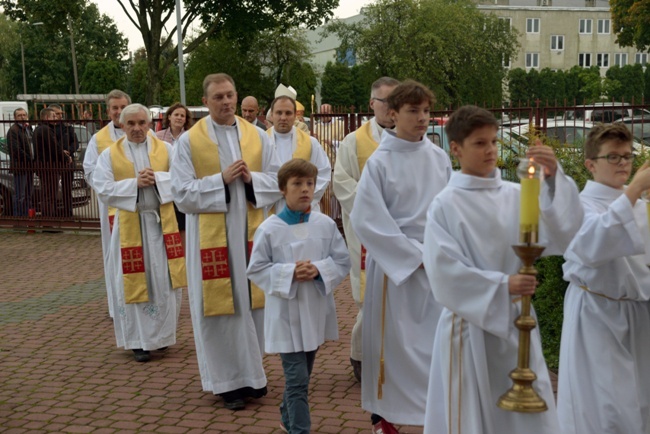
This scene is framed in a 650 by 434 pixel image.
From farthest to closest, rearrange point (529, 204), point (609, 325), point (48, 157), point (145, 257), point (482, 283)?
point (48, 157) → point (145, 257) → point (609, 325) → point (482, 283) → point (529, 204)

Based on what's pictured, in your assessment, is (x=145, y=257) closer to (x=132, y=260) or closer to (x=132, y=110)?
(x=132, y=260)

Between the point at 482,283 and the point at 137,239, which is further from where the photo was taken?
the point at 137,239

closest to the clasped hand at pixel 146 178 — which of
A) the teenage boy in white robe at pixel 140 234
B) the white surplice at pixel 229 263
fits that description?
the teenage boy in white robe at pixel 140 234

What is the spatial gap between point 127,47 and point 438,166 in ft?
259

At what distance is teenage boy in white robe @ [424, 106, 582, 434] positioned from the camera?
3.91 meters

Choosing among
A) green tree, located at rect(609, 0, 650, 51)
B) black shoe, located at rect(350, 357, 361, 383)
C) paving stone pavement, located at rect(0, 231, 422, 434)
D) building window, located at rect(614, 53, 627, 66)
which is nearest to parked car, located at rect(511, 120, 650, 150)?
paving stone pavement, located at rect(0, 231, 422, 434)

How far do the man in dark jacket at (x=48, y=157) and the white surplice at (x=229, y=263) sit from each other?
34.3 ft

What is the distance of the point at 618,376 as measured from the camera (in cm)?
458

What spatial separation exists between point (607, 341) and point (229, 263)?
2980 millimetres

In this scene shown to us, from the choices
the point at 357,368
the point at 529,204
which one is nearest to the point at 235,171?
the point at 357,368

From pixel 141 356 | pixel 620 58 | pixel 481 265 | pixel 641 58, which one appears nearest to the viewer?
pixel 481 265

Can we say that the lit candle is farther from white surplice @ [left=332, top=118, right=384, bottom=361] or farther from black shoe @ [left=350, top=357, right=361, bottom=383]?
black shoe @ [left=350, top=357, right=361, bottom=383]

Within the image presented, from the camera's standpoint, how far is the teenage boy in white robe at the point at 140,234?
8.13m

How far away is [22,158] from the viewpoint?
16984mm
